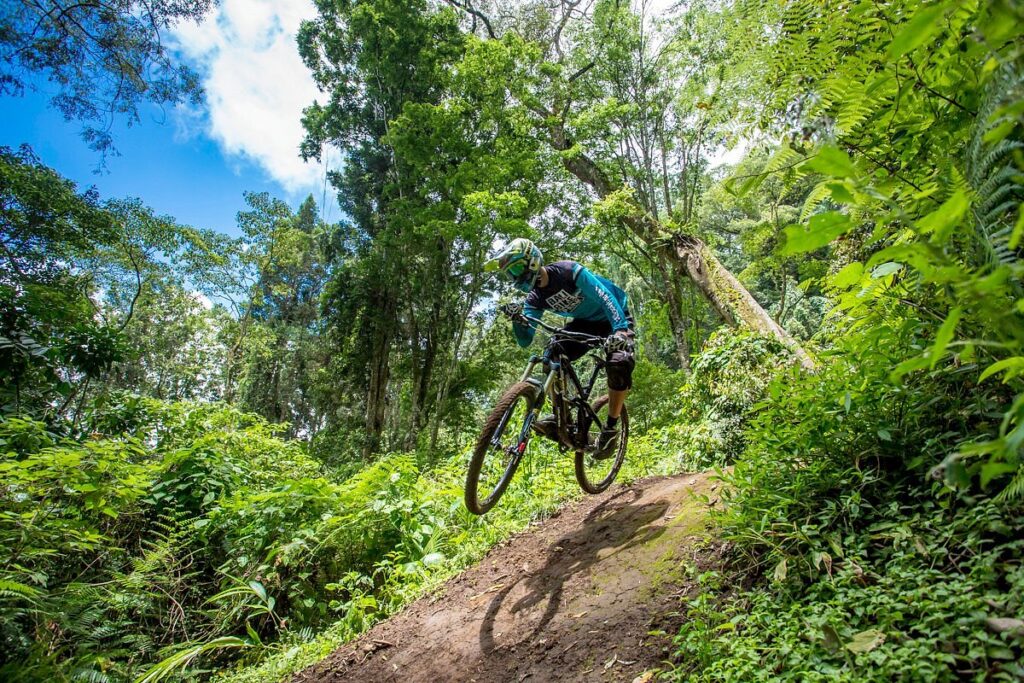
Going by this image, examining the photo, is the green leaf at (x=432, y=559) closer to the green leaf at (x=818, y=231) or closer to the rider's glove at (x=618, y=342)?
the rider's glove at (x=618, y=342)

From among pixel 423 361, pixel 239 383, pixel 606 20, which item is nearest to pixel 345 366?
pixel 423 361

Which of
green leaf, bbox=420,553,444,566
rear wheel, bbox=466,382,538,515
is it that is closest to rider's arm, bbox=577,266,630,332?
rear wheel, bbox=466,382,538,515

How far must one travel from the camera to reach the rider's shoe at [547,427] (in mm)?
4219

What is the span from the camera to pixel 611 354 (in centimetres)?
437

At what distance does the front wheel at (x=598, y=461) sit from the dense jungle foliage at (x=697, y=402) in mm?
371

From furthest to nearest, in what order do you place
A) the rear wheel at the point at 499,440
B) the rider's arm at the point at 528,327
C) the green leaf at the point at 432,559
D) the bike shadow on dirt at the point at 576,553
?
the green leaf at the point at 432,559
the rider's arm at the point at 528,327
the rear wheel at the point at 499,440
the bike shadow on dirt at the point at 576,553

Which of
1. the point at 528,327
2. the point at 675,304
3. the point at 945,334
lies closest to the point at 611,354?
the point at 528,327

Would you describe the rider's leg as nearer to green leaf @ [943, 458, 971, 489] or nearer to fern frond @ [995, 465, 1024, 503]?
fern frond @ [995, 465, 1024, 503]

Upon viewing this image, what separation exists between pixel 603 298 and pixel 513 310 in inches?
32.3

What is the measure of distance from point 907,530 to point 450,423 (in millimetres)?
18366

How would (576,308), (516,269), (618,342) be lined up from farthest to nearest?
(576,308) < (516,269) < (618,342)

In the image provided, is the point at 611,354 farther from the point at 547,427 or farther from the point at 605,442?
the point at 605,442

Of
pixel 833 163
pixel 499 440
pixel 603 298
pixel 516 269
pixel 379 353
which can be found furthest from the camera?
pixel 379 353

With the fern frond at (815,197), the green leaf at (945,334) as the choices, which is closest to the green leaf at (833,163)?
the green leaf at (945,334)
